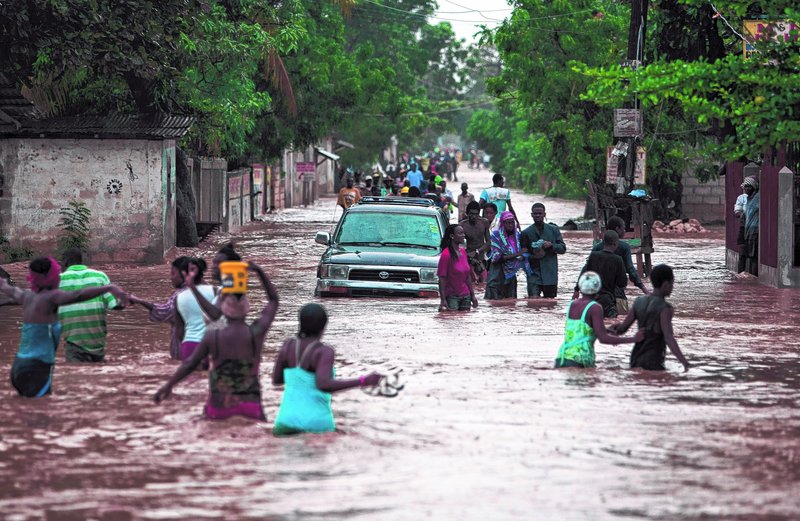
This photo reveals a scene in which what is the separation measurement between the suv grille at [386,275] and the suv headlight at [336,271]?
9 centimetres

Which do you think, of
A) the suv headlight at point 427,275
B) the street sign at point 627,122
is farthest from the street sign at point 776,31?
the street sign at point 627,122

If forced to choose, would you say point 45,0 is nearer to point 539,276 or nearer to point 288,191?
point 539,276

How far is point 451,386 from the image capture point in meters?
12.2

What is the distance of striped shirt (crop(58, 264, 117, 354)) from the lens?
12453 millimetres

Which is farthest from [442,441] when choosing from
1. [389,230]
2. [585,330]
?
[389,230]

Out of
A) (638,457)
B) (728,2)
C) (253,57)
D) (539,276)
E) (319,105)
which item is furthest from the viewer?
(319,105)

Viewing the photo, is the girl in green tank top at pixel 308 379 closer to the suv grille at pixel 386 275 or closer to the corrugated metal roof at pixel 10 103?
the suv grille at pixel 386 275

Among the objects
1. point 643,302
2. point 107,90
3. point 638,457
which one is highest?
point 107,90

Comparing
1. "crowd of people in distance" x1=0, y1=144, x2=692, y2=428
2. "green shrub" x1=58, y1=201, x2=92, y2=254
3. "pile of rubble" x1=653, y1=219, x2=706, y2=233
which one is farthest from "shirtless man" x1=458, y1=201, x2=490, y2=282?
"pile of rubble" x1=653, y1=219, x2=706, y2=233

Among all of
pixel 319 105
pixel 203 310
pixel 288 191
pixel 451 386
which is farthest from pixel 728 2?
pixel 288 191

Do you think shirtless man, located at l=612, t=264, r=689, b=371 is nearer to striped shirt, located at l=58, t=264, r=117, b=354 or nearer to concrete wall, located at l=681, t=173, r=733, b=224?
striped shirt, located at l=58, t=264, r=117, b=354

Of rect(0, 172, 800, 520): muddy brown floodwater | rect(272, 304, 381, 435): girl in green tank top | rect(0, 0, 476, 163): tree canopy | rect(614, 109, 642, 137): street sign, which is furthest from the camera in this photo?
rect(614, 109, 642, 137): street sign

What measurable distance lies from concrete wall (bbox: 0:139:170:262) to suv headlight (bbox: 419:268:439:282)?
885cm

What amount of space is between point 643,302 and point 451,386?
1.92 metres
